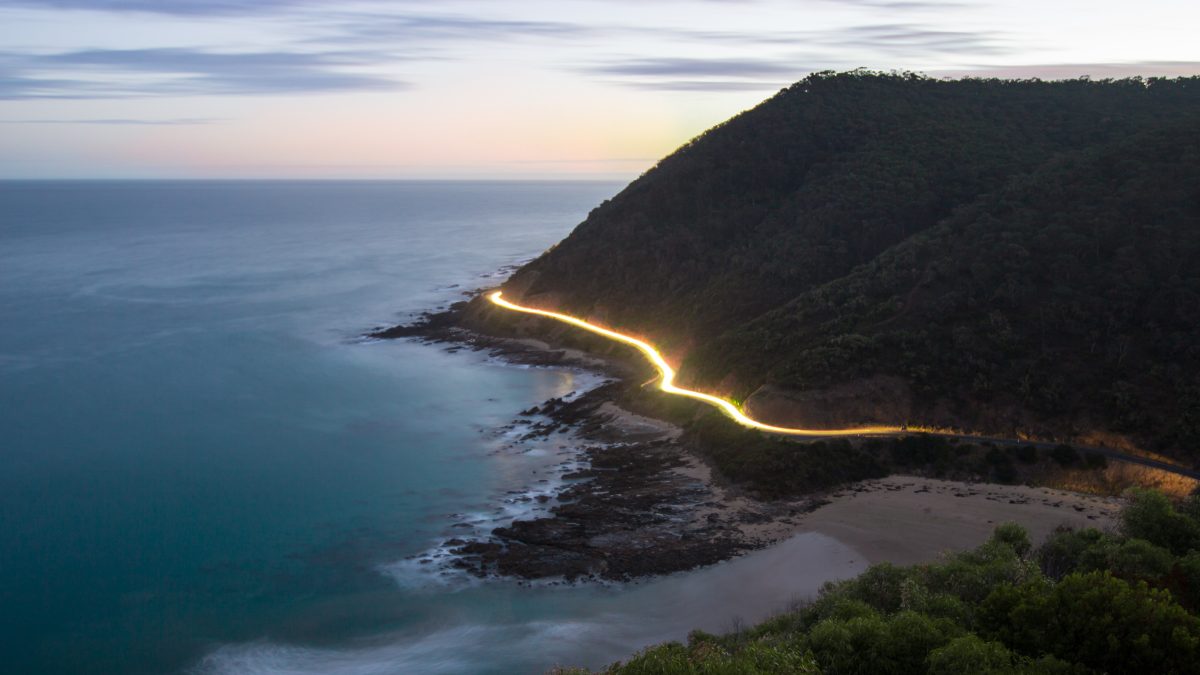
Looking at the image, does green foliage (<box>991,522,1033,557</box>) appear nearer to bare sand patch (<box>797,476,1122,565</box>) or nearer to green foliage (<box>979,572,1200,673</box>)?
bare sand patch (<box>797,476,1122,565</box>)

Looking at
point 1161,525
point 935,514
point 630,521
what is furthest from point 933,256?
point 1161,525

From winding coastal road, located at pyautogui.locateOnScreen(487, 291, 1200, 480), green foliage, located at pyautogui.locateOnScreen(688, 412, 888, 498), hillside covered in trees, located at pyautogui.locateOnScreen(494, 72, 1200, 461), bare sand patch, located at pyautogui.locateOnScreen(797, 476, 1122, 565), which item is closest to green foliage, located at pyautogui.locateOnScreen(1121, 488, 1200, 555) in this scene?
bare sand patch, located at pyautogui.locateOnScreen(797, 476, 1122, 565)

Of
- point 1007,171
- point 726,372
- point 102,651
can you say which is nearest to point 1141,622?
point 102,651

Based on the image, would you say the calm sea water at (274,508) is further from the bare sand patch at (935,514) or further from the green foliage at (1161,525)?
the green foliage at (1161,525)

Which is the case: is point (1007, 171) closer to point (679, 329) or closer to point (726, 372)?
point (679, 329)

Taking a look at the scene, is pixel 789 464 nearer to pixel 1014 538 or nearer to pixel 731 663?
pixel 1014 538

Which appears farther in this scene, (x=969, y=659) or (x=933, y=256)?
(x=933, y=256)

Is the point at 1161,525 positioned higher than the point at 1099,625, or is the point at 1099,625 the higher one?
the point at 1099,625

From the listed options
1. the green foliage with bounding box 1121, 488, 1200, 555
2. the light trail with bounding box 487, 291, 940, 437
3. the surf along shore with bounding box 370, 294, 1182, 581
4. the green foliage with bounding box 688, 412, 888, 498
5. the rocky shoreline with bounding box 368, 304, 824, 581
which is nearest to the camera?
the green foliage with bounding box 1121, 488, 1200, 555
